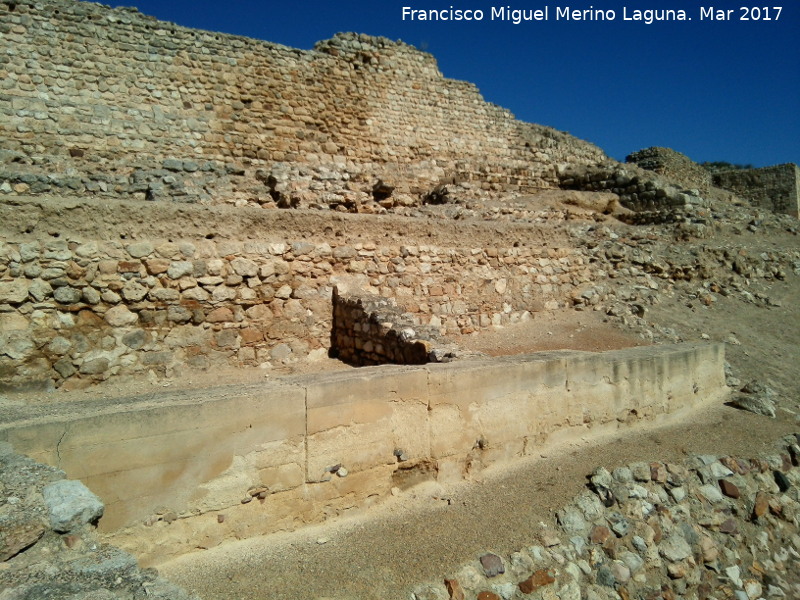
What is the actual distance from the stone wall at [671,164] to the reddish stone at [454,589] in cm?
2027

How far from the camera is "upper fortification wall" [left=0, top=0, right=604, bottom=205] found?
28.5ft

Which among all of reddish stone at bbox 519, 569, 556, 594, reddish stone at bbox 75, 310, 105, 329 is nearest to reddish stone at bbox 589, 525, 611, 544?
reddish stone at bbox 519, 569, 556, 594

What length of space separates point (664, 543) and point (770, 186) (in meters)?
23.8

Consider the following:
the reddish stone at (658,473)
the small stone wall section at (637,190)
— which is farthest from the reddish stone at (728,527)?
the small stone wall section at (637,190)

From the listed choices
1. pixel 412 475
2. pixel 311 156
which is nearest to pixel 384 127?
pixel 311 156

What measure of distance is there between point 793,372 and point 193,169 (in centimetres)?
986

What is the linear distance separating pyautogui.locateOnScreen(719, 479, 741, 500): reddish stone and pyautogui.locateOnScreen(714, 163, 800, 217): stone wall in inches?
855

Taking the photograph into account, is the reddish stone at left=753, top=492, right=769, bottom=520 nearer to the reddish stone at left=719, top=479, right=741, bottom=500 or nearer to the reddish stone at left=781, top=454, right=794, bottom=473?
the reddish stone at left=719, top=479, right=741, bottom=500

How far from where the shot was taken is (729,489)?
3.91 metres

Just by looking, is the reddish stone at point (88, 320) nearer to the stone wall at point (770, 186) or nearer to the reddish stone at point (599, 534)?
the reddish stone at point (599, 534)

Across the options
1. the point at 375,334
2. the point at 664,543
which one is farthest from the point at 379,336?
the point at 664,543

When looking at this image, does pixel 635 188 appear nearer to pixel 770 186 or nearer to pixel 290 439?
pixel 290 439

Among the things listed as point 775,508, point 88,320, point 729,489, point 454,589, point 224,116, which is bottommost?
point 775,508

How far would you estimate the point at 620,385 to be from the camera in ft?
14.3
